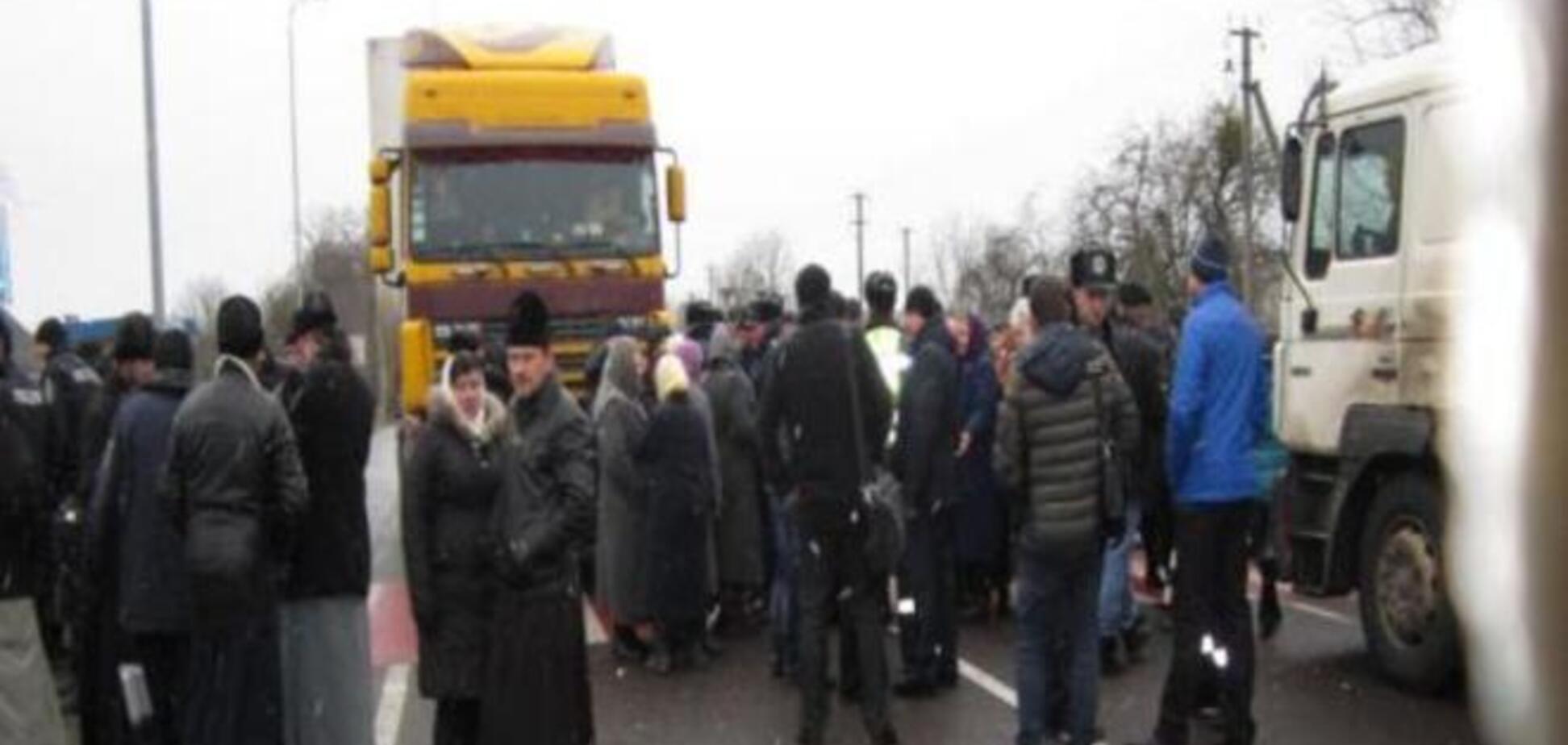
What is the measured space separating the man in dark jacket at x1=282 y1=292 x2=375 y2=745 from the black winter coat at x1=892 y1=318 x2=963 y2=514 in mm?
2464

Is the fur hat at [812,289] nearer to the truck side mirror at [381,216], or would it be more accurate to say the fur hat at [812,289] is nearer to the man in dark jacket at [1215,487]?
the man in dark jacket at [1215,487]

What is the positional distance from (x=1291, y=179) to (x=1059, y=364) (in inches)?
121

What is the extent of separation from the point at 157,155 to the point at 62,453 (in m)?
15.0

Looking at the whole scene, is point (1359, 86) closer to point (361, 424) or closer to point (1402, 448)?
point (1402, 448)

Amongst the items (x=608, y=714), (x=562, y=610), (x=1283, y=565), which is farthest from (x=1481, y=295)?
(x=1283, y=565)

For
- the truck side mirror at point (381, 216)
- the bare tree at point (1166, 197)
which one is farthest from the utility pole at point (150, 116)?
the bare tree at point (1166, 197)

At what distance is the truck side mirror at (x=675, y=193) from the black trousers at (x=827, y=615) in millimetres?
7604

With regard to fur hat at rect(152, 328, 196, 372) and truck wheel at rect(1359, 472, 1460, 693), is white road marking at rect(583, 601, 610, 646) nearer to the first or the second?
fur hat at rect(152, 328, 196, 372)

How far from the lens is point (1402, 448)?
7.17m

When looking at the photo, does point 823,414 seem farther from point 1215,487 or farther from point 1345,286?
point 1345,286

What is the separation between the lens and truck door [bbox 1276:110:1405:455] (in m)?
7.72

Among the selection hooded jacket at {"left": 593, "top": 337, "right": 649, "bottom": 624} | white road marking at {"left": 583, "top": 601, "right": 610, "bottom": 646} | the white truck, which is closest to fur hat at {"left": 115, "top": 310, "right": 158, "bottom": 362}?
hooded jacket at {"left": 593, "top": 337, "right": 649, "bottom": 624}

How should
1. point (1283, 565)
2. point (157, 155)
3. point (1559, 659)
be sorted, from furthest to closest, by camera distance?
point (157, 155) → point (1283, 565) → point (1559, 659)

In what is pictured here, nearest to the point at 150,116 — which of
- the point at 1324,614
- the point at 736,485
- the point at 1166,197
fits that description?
the point at 736,485
